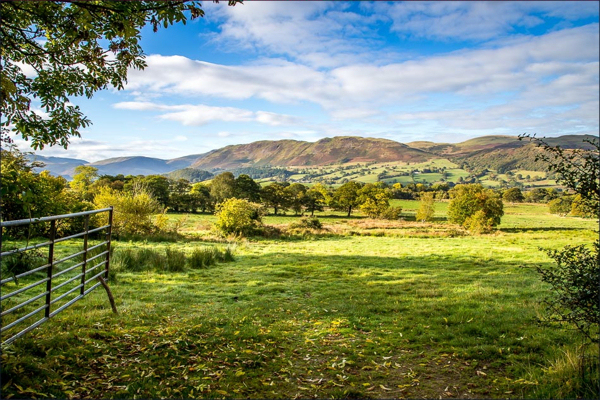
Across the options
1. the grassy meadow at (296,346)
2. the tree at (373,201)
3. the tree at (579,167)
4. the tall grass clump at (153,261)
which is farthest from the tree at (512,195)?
the tree at (579,167)

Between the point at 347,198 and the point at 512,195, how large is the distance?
4740cm

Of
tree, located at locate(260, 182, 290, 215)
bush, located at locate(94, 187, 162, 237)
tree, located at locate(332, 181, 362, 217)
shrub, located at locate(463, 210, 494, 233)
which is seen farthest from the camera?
tree, located at locate(332, 181, 362, 217)

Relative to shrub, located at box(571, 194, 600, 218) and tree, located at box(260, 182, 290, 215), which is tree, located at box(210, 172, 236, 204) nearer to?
tree, located at box(260, 182, 290, 215)

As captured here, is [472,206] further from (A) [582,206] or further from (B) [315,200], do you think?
(A) [582,206]

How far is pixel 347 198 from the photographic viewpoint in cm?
7488

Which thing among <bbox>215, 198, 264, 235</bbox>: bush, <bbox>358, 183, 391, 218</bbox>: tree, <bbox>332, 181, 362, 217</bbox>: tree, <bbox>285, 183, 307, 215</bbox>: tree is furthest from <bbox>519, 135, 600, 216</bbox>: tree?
<bbox>332, 181, 362, 217</bbox>: tree

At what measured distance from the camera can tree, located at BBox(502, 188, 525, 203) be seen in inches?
3406

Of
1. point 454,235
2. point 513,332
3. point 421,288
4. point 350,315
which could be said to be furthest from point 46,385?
point 454,235

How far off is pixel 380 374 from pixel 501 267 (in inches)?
530

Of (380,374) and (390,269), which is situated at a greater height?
(380,374)

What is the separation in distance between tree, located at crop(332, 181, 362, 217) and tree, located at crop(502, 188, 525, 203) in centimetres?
4229

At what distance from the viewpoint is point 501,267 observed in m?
14.9

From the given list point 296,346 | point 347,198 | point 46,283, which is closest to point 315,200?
point 347,198

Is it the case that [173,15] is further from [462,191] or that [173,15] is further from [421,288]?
[462,191]
